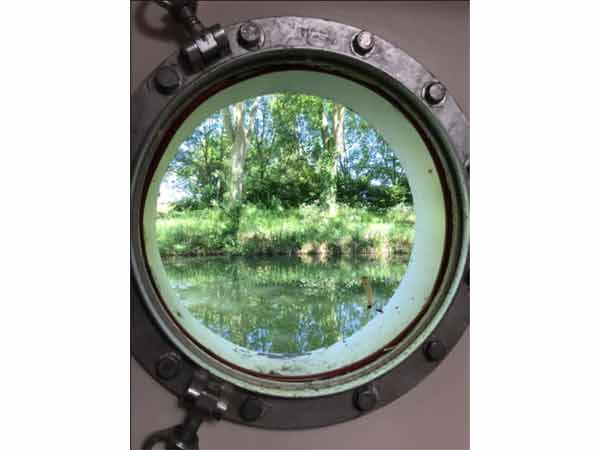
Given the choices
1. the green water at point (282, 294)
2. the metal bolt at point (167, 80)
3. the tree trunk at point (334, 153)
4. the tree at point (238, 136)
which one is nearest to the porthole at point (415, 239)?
the metal bolt at point (167, 80)

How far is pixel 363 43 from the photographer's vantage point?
779mm

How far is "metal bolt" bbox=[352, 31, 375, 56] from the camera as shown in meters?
0.78

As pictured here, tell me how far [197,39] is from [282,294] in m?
8.14

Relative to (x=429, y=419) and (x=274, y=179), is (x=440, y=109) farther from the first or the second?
(x=274, y=179)

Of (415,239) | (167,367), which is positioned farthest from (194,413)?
(415,239)

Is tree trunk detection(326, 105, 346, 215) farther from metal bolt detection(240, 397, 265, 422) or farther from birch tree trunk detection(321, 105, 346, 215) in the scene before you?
metal bolt detection(240, 397, 265, 422)

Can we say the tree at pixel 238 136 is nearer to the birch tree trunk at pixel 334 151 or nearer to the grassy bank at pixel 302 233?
the grassy bank at pixel 302 233

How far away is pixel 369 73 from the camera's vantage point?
31.6 inches

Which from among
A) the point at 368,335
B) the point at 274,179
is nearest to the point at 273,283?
the point at 274,179

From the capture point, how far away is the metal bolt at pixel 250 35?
2.42 feet

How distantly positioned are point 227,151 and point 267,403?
9010 mm

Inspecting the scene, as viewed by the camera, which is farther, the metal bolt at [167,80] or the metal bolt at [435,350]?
the metal bolt at [435,350]

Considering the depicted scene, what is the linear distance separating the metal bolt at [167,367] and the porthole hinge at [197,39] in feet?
1.39

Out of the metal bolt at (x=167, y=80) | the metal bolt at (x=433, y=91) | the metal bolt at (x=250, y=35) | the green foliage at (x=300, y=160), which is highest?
the green foliage at (x=300, y=160)
